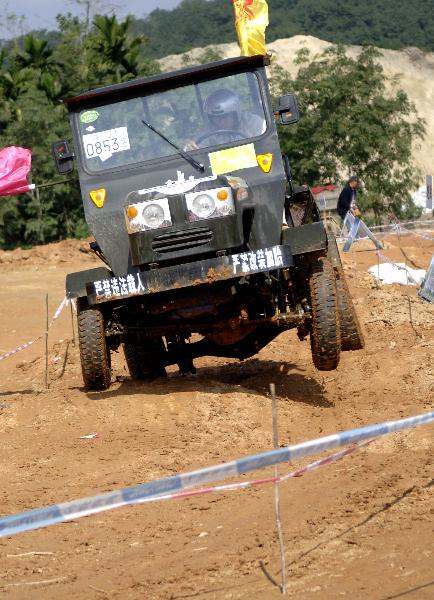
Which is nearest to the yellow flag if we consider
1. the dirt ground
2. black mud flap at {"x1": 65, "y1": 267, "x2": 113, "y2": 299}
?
the dirt ground

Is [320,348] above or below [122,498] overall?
below

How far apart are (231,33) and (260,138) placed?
93732 millimetres

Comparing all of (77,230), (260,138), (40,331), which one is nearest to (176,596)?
(260,138)

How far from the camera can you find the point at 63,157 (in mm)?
9344

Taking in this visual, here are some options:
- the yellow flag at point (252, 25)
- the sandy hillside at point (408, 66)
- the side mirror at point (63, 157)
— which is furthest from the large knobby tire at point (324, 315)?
the sandy hillside at point (408, 66)

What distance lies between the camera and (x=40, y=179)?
34.7 meters

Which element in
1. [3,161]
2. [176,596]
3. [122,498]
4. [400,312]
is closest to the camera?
[122,498]

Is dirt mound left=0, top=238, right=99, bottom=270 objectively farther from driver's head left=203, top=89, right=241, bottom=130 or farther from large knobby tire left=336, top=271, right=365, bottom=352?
driver's head left=203, top=89, right=241, bottom=130

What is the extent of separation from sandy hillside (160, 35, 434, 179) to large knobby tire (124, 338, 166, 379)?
51241 millimetres

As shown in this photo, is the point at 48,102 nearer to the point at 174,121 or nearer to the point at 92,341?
the point at 174,121

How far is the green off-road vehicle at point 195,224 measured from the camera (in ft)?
27.8

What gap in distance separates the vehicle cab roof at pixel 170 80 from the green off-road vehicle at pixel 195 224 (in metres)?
0.01

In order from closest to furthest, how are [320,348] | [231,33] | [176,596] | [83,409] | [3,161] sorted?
[176,596]
[320,348]
[83,409]
[3,161]
[231,33]

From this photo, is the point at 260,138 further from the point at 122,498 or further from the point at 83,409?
the point at 122,498
